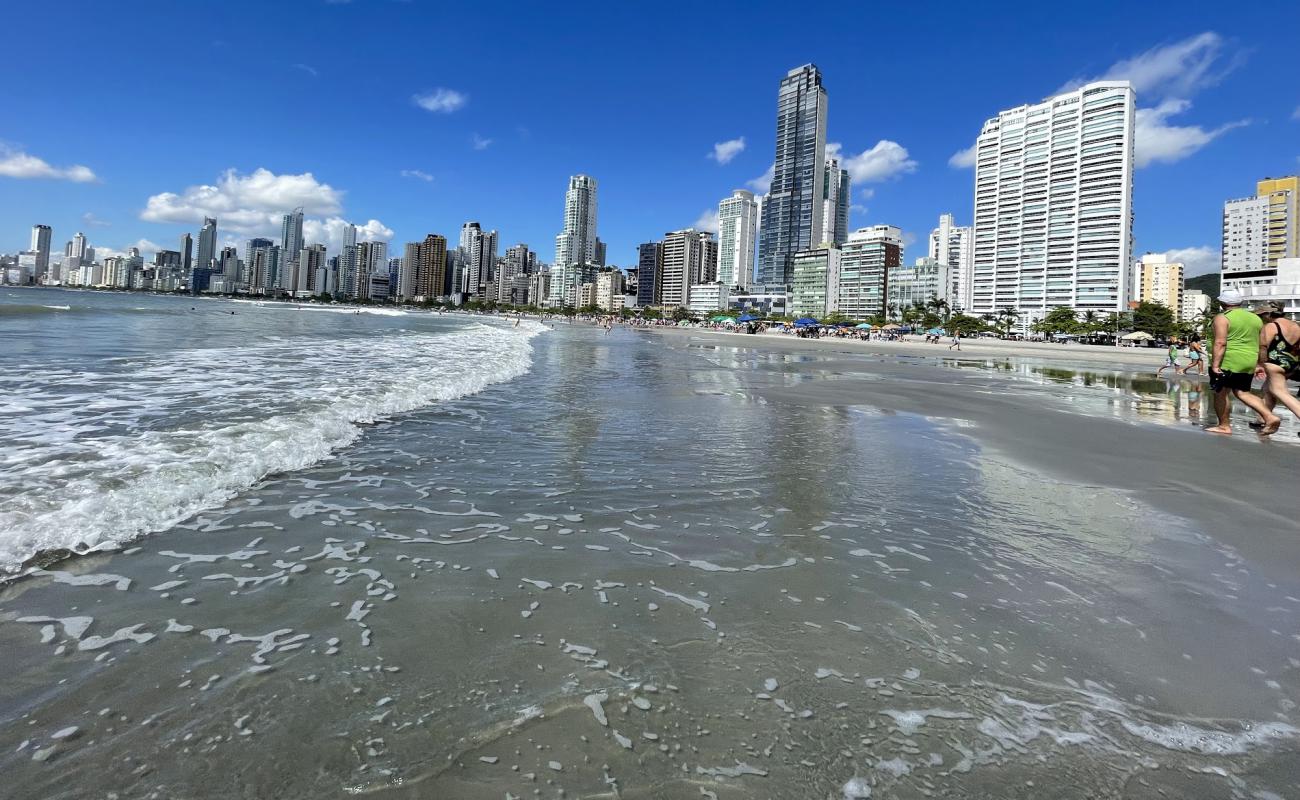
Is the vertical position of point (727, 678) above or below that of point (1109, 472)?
below

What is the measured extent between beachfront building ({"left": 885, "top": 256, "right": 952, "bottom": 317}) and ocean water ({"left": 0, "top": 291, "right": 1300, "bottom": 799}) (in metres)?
183

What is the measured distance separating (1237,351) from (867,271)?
190964mm

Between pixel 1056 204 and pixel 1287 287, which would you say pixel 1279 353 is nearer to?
pixel 1287 287

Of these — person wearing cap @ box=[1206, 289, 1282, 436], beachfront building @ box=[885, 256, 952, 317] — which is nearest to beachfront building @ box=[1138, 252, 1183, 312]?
beachfront building @ box=[885, 256, 952, 317]

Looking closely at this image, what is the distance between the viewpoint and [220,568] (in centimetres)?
380

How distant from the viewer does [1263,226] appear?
6476 inches

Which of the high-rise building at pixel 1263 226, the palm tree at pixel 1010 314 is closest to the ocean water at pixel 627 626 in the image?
the palm tree at pixel 1010 314

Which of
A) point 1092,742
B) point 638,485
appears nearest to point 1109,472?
point 638,485

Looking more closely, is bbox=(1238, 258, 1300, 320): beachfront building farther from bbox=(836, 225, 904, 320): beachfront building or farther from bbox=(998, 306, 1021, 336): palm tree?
bbox=(836, 225, 904, 320): beachfront building

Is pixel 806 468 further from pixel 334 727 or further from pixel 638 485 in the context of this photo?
pixel 334 727

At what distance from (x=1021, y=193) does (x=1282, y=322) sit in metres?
165

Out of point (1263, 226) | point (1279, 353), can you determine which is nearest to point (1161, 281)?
point (1263, 226)

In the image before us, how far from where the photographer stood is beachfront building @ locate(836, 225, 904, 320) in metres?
185

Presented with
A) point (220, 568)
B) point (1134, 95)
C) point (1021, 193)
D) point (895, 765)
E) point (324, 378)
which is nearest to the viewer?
point (895, 765)
